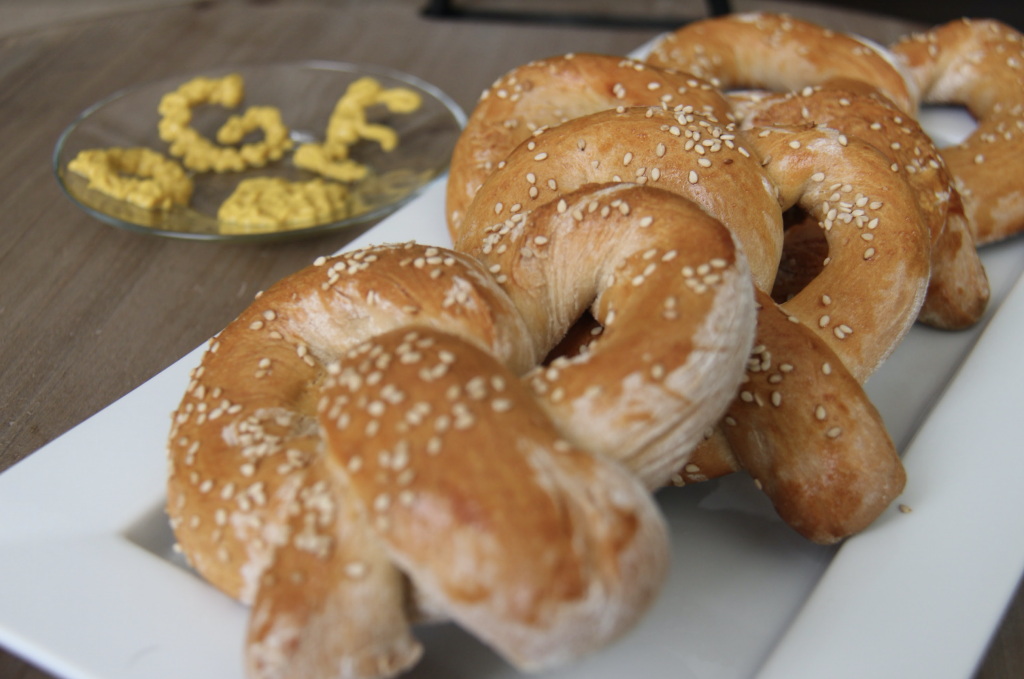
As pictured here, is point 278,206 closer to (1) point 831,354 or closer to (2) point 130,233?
(2) point 130,233

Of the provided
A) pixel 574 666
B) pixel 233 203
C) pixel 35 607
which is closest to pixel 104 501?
pixel 35 607

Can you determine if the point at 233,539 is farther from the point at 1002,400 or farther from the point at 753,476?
the point at 1002,400

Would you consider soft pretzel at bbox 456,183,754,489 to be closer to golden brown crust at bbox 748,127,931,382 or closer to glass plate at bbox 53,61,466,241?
golden brown crust at bbox 748,127,931,382

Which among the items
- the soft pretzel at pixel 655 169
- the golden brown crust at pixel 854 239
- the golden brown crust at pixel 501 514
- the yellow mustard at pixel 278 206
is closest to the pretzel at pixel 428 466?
the golden brown crust at pixel 501 514

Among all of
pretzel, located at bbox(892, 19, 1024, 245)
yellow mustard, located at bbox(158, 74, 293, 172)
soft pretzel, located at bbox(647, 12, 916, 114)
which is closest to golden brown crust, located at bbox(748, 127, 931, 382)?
pretzel, located at bbox(892, 19, 1024, 245)

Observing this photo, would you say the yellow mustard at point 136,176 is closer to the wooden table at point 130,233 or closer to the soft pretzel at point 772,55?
the wooden table at point 130,233

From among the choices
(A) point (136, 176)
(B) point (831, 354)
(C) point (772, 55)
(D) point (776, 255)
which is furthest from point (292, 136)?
(B) point (831, 354)
